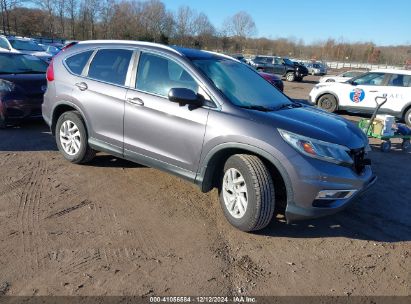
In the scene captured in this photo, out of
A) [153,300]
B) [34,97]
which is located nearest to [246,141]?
[153,300]

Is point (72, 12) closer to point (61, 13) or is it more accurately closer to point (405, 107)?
point (61, 13)

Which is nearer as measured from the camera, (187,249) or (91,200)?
(187,249)

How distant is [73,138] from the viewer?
216 inches

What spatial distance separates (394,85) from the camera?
37.4ft

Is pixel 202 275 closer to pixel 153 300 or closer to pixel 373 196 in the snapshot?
pixel 153 300

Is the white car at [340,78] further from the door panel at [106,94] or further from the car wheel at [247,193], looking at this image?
the car wheel at [247,193]

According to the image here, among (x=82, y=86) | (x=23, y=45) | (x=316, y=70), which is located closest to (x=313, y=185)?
(x=82, y=86)

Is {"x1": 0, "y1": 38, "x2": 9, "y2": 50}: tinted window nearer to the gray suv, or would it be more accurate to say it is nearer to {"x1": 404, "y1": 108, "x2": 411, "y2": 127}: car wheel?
the gray suv

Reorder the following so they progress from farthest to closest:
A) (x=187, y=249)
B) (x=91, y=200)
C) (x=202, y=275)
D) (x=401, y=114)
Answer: (x=401, y=114) < (x=91, y=200) < (x=187, y=249) < (x=202, y=275)

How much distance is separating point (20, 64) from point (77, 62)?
149 inches

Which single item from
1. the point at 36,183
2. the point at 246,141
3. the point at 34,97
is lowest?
the point at 36,183

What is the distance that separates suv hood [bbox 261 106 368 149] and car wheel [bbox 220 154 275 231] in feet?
1.52

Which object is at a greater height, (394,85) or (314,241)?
(394,85)

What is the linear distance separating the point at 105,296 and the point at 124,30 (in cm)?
5809
